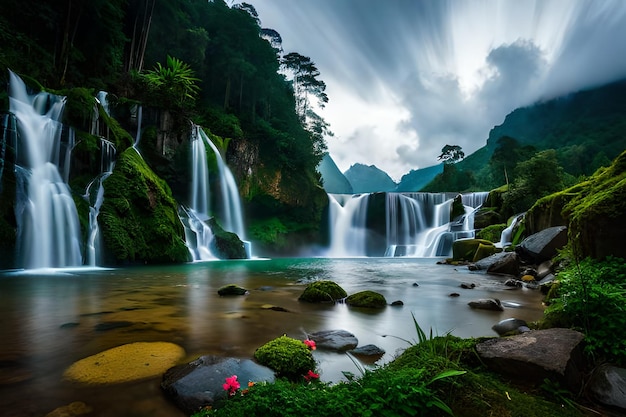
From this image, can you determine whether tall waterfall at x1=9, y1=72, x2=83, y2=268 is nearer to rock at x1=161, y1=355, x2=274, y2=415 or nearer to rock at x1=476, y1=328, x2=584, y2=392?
rock at x1=161, y1=355, x2=274, y2=415

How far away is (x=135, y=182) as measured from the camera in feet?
52.7

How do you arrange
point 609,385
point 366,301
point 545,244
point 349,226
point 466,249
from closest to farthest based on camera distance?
point 609,385
point 366,301
point 545,244
point 466,249
point 349,226

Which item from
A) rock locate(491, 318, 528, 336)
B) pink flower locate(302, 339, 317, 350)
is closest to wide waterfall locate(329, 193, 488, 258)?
rock locate(491, 318, 528, 336)

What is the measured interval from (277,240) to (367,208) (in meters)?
11.5

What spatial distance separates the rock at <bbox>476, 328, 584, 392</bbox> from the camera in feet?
7.36

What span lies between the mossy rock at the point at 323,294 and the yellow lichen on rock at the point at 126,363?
359 cm

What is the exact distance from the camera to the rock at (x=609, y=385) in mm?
2133

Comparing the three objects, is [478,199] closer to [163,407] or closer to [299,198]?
[299,198]

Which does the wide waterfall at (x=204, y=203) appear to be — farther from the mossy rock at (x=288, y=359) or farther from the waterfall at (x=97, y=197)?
the mossy rock at (x=288, y=359)

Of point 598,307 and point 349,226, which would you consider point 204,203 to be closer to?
point 349,226

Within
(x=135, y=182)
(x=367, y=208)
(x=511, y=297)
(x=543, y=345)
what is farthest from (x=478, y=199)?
(x=543, y=345)

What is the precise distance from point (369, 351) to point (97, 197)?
15.7 m

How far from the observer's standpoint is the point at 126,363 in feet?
10.6

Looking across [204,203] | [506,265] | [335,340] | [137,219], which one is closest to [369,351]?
[335,340]
